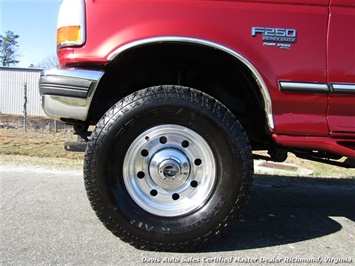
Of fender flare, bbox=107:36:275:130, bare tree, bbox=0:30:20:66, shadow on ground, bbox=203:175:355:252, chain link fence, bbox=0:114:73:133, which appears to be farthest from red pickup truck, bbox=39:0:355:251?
bare tree, bbox=0:30:20:66

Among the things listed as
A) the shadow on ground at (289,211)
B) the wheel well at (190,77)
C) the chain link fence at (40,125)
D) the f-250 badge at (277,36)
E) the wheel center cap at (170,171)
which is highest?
the f-250 badge at (277,36)

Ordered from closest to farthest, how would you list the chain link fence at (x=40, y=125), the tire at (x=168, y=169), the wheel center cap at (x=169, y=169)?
the tire at (x=168, y=169), the wheel center cap at (x=169, y=169), the chain link fence at (x=40, y=125)

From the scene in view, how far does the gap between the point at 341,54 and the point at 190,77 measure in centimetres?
121

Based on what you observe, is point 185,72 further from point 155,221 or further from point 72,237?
point 72,237

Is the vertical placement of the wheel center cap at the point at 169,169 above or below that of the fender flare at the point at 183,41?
below

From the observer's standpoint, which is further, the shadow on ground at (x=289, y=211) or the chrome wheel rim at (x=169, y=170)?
the shadow on ground at (x=289, y=211)

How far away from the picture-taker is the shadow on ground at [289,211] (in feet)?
9.61

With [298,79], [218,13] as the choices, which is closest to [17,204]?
[218,13]

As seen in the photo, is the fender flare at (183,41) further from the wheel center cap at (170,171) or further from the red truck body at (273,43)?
the wheel center cap at (170,171)

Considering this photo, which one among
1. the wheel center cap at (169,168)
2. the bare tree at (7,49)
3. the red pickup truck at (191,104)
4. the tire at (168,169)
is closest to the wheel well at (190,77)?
the red pickup truck at (191,104)

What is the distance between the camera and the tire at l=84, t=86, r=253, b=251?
2.58 m

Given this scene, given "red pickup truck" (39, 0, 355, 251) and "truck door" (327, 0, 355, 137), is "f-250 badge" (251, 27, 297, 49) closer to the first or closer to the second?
"red pickup truck" (39, 0, 355, 251)

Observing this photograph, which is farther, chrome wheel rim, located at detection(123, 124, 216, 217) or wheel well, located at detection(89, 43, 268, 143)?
wheel well, located at detection(89, 43, 268, 143)

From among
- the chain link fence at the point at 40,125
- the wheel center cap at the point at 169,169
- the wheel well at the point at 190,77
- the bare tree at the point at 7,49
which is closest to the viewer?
the wheel center cap at the point at 169,169
